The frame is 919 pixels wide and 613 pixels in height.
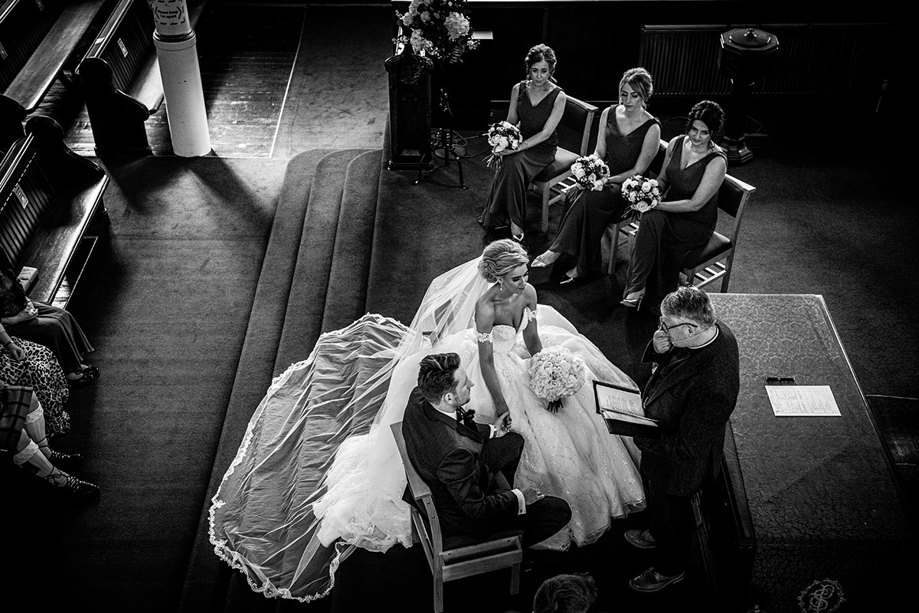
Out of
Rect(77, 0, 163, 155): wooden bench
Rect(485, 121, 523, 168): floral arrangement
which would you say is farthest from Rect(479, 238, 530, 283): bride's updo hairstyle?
Rect(77, 0, 163, 155): wooden bench

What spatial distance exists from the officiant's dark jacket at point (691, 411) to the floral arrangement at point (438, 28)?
380cm

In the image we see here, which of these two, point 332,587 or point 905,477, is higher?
point 905,477

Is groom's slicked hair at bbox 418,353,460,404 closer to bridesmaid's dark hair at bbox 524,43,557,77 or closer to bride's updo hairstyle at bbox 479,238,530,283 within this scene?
bride's updo hairstyle at bbox 479,238,530,283

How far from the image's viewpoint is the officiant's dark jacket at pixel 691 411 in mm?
3975

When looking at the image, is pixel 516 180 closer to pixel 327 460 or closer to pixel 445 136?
pixel 445 136

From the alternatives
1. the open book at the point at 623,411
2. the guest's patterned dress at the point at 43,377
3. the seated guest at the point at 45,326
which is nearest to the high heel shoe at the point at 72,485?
the guest's patterned dress at the point at 43,377

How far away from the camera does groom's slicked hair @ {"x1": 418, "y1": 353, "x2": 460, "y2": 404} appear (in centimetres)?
391

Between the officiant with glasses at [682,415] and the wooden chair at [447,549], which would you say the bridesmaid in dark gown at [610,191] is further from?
the wooden chair at [447,549]

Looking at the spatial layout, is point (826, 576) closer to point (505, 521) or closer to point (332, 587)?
point (505, 521)

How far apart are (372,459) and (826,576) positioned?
220 cm

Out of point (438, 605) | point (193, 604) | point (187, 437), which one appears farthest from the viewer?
point (187, 437)

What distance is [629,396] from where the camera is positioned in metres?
4.45

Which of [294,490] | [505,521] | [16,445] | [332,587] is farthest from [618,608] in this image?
[16,445]

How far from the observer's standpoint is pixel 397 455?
180 inches
